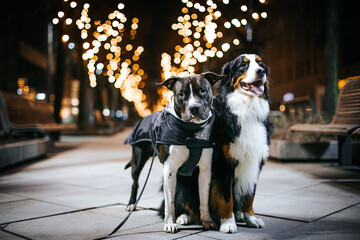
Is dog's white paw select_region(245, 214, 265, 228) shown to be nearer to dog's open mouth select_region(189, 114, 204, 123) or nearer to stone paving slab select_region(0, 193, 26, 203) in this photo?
dog's open mouth select_region(189, 114, 204, 123)

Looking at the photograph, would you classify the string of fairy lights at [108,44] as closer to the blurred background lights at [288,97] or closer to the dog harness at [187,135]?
the dog harness at [187,135]

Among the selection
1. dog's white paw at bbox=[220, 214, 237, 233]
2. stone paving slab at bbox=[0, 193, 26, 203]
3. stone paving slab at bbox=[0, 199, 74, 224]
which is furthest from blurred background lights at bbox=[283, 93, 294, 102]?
dog's white paw at bbox=[220, 214, 237, 233]

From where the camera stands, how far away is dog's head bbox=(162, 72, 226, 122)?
3713 millimetres

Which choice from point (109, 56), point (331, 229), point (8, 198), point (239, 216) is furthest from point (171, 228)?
point (109, 56)

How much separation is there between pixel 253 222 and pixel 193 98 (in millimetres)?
1329

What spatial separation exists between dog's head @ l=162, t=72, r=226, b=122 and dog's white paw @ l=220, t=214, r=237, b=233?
3.18 ft

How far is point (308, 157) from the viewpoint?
30.6ft

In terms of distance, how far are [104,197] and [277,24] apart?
58.5m

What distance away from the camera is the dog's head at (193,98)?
3713 millimetres

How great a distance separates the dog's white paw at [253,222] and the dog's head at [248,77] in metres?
1.16

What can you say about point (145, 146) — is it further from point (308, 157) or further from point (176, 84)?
point (308, 157)

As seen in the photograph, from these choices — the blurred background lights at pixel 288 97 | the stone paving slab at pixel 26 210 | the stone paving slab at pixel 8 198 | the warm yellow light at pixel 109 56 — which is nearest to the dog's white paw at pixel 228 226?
the stone paving slab at pixel 26 210

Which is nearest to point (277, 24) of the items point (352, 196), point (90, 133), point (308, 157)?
point (90, 133)

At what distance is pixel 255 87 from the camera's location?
12.7 feet
